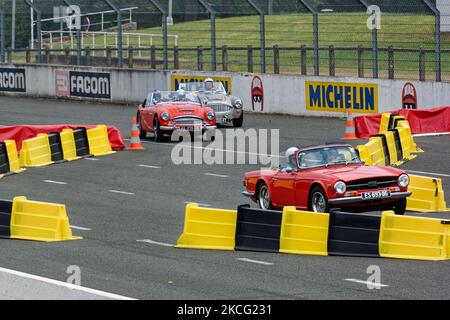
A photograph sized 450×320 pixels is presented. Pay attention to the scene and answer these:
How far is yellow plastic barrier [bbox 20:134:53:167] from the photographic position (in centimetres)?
2559

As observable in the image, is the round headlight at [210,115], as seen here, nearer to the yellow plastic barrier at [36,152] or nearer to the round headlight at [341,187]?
the yellow plastic barrier at [36,152]

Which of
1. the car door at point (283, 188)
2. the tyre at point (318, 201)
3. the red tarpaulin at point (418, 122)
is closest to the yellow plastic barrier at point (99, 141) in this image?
the red tarpaulin at point (418, 122)

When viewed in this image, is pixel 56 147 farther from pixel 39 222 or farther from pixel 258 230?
pixel 258 230

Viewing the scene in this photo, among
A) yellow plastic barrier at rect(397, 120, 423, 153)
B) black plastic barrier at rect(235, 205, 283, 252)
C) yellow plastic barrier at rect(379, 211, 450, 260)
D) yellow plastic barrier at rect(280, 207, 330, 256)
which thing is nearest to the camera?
yellow plastic barrier at rect(379, 211, 450, 260)

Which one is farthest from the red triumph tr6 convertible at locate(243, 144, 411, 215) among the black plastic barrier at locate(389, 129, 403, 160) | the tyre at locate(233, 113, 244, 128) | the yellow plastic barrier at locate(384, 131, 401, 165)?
the tyre at locate(233, 113, 244, 128)

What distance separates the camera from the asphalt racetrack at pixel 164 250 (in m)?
12.3

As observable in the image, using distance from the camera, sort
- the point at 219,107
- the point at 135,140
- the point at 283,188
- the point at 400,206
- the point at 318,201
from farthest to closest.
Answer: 1. the point at 219,107
2. the point at 135,140
3. the point at 283,188
4. the point at 318,201
5. the point at 400,206

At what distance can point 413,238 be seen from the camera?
1418 cm

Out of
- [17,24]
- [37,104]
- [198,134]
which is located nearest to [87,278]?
[198,134]

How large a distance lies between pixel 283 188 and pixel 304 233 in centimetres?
333

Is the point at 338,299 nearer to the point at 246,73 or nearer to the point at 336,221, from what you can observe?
the point at 336,221

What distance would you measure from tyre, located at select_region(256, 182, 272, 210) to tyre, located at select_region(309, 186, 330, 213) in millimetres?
1257

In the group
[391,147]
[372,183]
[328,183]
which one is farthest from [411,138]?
[328,183]

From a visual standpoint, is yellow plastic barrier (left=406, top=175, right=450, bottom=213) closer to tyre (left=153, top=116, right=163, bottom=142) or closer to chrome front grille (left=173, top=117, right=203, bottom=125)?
chrome front grille (left=173, top=117, right=203, bottom=125)
